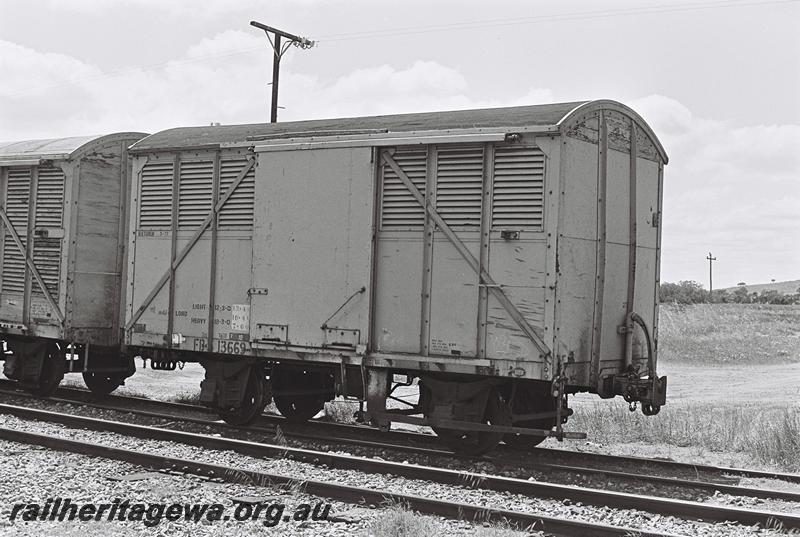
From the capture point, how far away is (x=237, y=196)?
11.4 meters

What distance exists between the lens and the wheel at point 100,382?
14.6 metres

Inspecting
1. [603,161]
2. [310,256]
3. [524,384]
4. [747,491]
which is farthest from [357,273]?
[747,491]

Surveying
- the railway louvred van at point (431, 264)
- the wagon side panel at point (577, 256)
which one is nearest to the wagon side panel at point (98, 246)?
the railway louvred van at point (431, 264)

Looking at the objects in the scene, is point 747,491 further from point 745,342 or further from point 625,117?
point 745,342

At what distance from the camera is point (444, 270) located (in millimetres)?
9711

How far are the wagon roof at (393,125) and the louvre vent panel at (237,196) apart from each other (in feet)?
1.04

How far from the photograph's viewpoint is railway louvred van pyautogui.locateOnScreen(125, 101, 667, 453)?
923 cm

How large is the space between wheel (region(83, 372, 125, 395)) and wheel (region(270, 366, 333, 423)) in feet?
12.7

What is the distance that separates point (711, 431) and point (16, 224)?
1099cm

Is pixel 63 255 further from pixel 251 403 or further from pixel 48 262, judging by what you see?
pixel 251 403

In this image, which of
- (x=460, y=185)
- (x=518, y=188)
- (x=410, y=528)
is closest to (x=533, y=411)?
(x=518, y=188)

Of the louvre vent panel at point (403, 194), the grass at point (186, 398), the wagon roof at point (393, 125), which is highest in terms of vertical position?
the wagon roof at point (393, 125)

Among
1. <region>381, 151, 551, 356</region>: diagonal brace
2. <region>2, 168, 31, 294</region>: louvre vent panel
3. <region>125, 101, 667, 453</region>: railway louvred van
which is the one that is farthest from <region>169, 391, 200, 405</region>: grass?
<region>381, 151, 551, 356</region>: diagonal brace

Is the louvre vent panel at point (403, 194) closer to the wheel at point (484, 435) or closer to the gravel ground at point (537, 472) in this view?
the wheel at point (484, 435)
